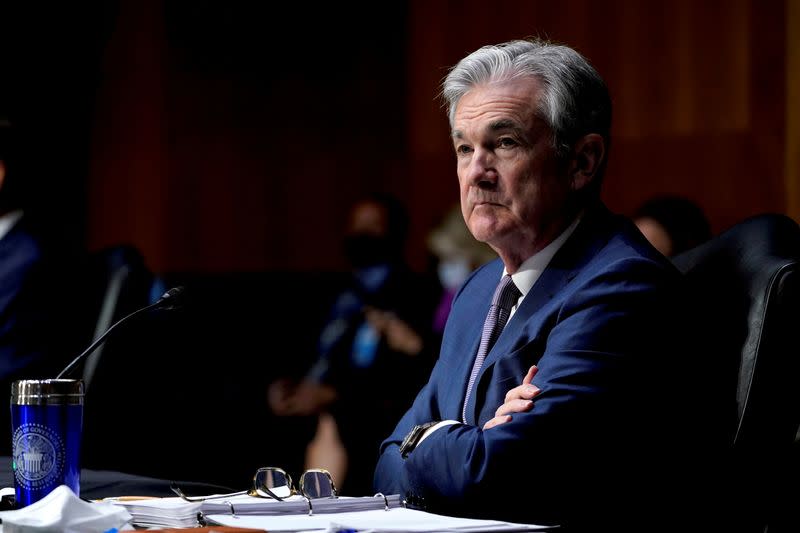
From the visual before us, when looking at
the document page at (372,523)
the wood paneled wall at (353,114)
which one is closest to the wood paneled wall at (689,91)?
the wood paneled wall at (353,114)

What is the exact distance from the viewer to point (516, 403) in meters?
1.52

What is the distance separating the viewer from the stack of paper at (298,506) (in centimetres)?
132

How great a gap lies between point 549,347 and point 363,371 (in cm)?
217

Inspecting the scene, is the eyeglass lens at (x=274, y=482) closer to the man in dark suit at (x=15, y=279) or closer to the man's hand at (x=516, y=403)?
the man's hand at (x=516, y=403)

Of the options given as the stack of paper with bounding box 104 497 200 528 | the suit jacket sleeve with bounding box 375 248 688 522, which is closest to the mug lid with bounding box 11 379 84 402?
the stack of paper with bounding box 104 497 200 528

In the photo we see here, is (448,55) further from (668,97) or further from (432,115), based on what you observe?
(668,97)

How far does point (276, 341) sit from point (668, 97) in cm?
215

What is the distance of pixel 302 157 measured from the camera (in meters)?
6.70

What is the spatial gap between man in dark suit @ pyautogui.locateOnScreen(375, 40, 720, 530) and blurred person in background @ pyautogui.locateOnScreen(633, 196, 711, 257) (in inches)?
60.4

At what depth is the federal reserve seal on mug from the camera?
1.30 m

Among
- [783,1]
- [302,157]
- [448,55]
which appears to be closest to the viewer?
[783,1]

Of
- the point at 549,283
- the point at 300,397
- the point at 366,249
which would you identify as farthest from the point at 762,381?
the point at 366,249

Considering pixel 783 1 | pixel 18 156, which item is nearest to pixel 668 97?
pixel 783 1

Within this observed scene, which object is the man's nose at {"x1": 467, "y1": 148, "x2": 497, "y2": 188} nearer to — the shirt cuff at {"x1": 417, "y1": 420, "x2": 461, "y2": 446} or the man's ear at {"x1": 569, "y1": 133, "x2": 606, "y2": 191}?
the man's ear at {"x1": 569, "y1": 133, "x2": 606, "y2": 191}
